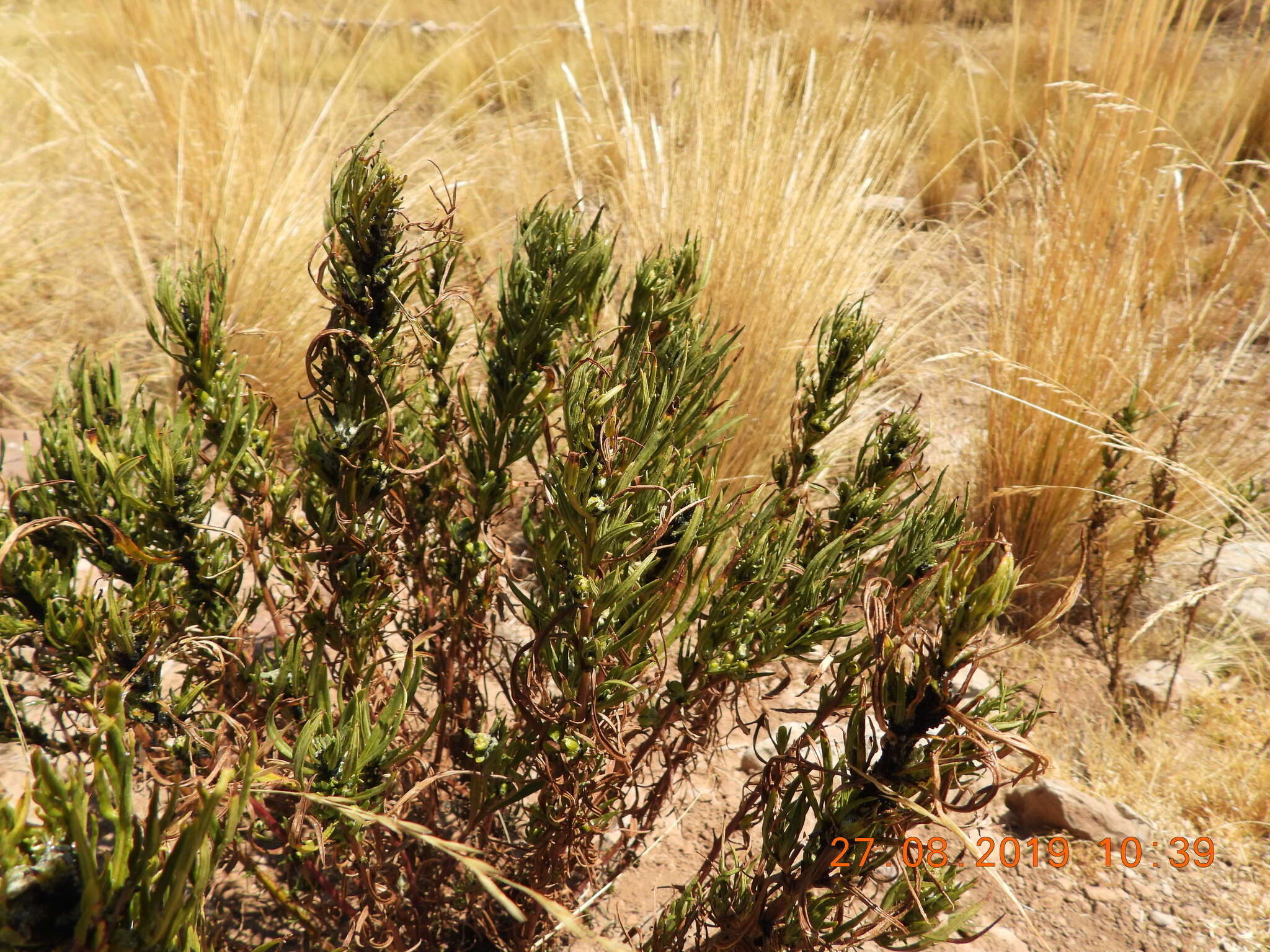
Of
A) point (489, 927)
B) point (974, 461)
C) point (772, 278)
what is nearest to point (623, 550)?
point (489, 927)

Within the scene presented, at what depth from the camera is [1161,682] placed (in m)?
1.97

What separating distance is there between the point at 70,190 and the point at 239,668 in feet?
12.6

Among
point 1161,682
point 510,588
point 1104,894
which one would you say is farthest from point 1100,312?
point 510,588

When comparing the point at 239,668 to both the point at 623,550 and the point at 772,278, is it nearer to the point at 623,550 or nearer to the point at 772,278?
the point at 623,550

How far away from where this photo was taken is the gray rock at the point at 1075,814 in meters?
1.52

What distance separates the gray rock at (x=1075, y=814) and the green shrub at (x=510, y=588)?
2.81 ft

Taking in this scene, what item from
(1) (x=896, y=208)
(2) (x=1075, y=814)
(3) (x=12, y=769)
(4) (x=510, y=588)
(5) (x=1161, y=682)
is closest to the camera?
(4) (x=510, y=588)

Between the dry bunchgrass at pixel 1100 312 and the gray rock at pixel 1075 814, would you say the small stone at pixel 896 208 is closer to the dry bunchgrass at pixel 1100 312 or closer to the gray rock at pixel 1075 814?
the dry bunchgrass at pixel 1100 312

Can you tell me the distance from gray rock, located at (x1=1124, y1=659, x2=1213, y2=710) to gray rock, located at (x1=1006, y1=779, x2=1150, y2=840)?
0.47 metres

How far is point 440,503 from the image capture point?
1079 mm

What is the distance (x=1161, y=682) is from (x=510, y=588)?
179 cm

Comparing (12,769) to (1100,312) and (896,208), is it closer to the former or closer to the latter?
(1100,312)

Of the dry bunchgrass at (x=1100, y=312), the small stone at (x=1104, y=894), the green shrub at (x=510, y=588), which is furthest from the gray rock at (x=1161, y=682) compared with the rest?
the green shrub at (x=510, y=588)
